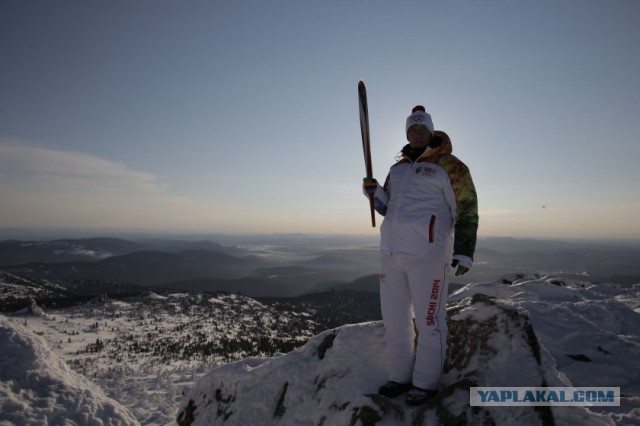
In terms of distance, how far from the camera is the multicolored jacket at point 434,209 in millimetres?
4492

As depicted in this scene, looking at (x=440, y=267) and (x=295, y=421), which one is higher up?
(x=440, y=267)

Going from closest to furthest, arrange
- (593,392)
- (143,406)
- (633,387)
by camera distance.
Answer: (593,392) → (633,387) → (143,406)

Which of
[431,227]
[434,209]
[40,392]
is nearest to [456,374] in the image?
[431,227]

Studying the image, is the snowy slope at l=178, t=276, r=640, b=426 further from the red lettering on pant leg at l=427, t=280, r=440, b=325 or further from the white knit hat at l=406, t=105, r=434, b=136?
the white knit hat at l=406, t=105, r=434, b=136

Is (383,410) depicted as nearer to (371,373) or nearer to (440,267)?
(371,373)

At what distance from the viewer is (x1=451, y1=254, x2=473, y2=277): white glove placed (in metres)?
4.35

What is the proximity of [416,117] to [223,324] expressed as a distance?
16688 cm

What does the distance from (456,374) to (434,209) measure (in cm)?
243

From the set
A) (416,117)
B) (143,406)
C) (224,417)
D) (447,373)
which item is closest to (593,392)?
(447,373)

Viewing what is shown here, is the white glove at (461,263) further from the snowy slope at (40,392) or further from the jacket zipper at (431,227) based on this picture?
the snowy slope at (40,392)

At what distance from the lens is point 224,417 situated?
269 inches

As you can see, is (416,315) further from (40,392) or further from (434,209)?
(40,392)

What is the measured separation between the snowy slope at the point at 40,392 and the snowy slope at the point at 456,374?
2.29m

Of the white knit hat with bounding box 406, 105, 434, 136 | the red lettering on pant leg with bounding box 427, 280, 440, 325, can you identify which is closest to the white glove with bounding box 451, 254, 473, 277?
the red lettering on pant leg with bounding box 427, 280, 440, 325
